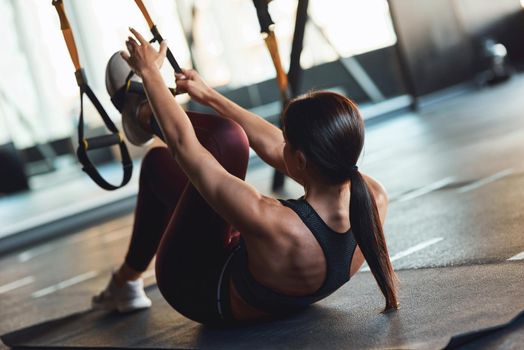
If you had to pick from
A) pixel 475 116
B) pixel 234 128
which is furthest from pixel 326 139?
pixel 475 116

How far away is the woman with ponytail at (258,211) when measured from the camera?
2.12 metres

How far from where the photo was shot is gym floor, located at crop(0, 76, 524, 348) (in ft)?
9.14

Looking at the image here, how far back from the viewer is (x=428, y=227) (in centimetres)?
363

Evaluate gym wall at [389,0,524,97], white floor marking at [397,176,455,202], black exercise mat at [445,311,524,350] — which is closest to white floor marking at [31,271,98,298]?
white floor marking at [397,176,455,202]

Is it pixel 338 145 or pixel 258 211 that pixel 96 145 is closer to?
pixel 258 211

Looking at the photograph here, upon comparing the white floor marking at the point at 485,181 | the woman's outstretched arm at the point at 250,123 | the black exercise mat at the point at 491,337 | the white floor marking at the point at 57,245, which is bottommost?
the white floor marking at the point at 57,245

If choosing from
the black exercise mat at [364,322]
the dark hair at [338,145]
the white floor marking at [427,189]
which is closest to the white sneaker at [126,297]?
the black exercise mat at [364,322]

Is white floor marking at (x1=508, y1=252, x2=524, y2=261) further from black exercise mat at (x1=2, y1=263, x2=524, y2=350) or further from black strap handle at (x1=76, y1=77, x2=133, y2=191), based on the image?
black strap handle at (x1=76, y1=77, x2=133, y2=191)

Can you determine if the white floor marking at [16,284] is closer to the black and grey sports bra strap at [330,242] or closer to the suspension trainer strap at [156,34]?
the suspension trainer strap at [156,34]

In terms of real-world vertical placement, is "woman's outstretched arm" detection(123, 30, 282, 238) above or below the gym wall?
above

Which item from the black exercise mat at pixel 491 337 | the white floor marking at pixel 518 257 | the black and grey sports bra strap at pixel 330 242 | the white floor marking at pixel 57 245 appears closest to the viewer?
the black exercise mat at pixel 491 337

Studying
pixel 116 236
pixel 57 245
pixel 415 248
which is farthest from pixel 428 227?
pixel 57 245

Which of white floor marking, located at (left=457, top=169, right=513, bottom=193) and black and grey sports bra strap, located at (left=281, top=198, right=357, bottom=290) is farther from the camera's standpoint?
white floor marking, located at (left=457, top=169, right=513, bottom=193)

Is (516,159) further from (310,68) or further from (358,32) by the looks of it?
(310,68)
